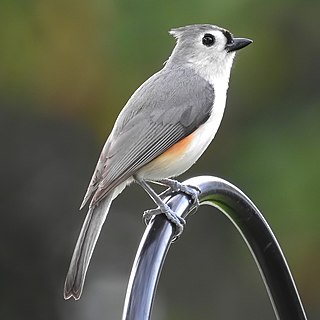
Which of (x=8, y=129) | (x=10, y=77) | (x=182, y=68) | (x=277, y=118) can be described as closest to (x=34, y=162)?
(x=8, y=129)

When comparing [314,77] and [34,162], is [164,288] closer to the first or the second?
[34,162]

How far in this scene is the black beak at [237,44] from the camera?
4.27m

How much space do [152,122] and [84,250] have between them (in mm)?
718

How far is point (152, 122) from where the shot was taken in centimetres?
390

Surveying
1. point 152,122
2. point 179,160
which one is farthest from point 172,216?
point 152,122

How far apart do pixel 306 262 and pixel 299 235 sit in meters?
0.20

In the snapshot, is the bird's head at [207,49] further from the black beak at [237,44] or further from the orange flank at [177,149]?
the orange flank at [177,149]

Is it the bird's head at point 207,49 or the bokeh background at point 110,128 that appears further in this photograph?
the bokeh background at point 110,128

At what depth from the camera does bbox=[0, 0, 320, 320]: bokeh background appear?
617cm

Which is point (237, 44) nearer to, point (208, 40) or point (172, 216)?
point (208, 40)

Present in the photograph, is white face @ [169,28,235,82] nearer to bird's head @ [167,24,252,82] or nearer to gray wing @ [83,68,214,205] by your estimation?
bird's head @ [167,24,252,82]

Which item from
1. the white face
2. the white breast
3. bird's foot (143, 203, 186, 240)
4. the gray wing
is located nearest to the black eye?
the white face

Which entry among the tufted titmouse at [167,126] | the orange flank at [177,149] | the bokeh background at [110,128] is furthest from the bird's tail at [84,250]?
the bokeh background at [110,128]

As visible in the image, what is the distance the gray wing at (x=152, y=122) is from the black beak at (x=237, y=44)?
0.65 ft
